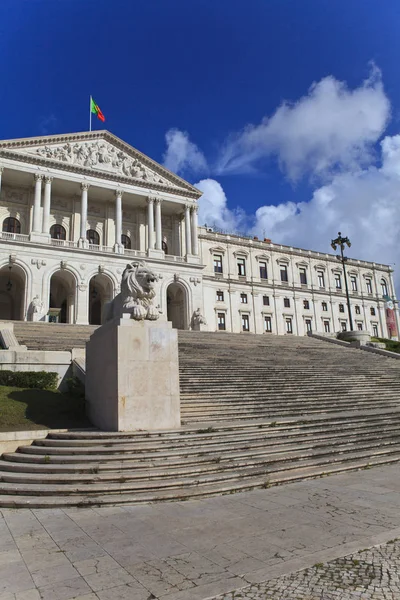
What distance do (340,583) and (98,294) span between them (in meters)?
42.4

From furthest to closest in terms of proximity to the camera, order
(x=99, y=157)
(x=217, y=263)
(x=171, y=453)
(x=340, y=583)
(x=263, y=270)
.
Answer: (x=263, y=270)
(x=217, y=263)
(x=99, y=157)
(x=171, y=453)
(x=340, y=583)

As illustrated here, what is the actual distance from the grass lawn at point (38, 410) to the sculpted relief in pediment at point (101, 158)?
34211mm

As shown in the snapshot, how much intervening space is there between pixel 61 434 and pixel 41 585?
559 centimetres

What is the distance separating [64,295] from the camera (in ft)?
146

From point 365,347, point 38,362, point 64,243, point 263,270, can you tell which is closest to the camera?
point 38,362

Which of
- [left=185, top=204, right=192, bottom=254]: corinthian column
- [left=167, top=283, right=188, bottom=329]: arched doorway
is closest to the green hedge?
[left=167, top=283, right=188, bottom=329]: arched doorway

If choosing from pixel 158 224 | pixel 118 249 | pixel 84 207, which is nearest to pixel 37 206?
pixel 84 207

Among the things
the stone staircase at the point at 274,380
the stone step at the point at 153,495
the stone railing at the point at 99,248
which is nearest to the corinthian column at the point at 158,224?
the stone railing at the point at 99,248

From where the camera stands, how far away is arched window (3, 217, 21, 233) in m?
41.7

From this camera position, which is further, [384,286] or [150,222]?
[384,286]

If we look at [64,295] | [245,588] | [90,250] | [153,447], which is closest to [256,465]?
[153,447]

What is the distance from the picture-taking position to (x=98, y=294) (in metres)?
44.8

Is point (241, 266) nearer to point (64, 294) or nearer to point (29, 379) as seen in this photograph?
point (64, 294)

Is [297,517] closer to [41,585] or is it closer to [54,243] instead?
[41,585]
